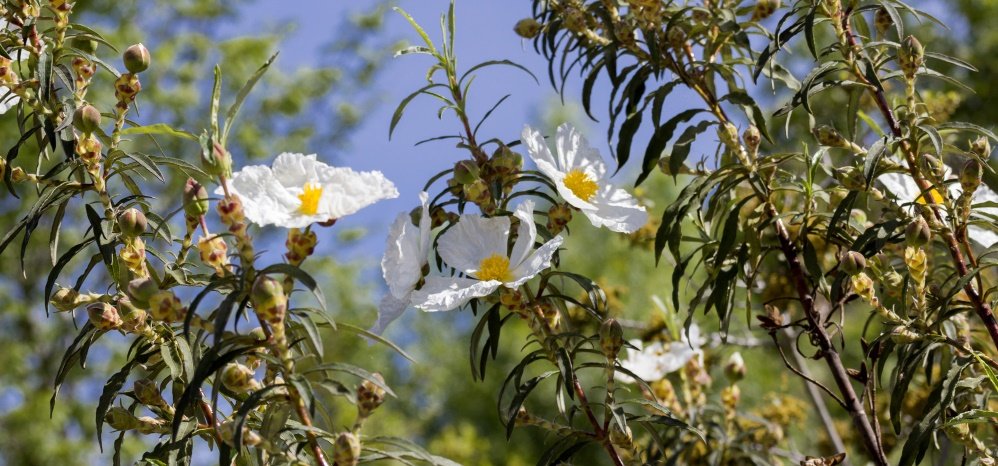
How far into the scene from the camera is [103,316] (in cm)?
105

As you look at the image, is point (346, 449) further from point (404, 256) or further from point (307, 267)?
point (307, 267)

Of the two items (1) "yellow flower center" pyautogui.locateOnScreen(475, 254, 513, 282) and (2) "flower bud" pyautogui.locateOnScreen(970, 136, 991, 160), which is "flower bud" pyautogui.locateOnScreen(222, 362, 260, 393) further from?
(2) "flower bud" pyautogui.locateOnScreen(970, 136, 991, 160)

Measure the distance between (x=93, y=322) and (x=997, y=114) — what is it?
7.57 m

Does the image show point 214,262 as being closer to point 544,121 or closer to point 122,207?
point 122,207

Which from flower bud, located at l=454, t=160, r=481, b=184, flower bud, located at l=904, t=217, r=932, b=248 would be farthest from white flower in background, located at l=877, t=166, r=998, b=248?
flower bud, located at l=454, t=160, r=481, b=184

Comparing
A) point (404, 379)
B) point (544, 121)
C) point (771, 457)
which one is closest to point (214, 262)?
point (771, 457)

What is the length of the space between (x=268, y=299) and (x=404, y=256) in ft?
0.90

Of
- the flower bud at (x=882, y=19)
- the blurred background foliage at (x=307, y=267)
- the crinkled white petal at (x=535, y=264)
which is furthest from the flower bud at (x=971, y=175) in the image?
the blurred background foliage at (x=307, y=267)

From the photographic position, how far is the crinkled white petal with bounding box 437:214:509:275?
1.17 metres

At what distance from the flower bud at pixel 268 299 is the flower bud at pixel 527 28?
0.90m

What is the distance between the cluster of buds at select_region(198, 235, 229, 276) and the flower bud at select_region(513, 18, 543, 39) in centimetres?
82

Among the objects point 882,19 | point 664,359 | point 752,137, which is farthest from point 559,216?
point 664,359

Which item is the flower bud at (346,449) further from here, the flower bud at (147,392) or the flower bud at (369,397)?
the flower bud at (147,392)

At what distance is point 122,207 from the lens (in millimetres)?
1199
